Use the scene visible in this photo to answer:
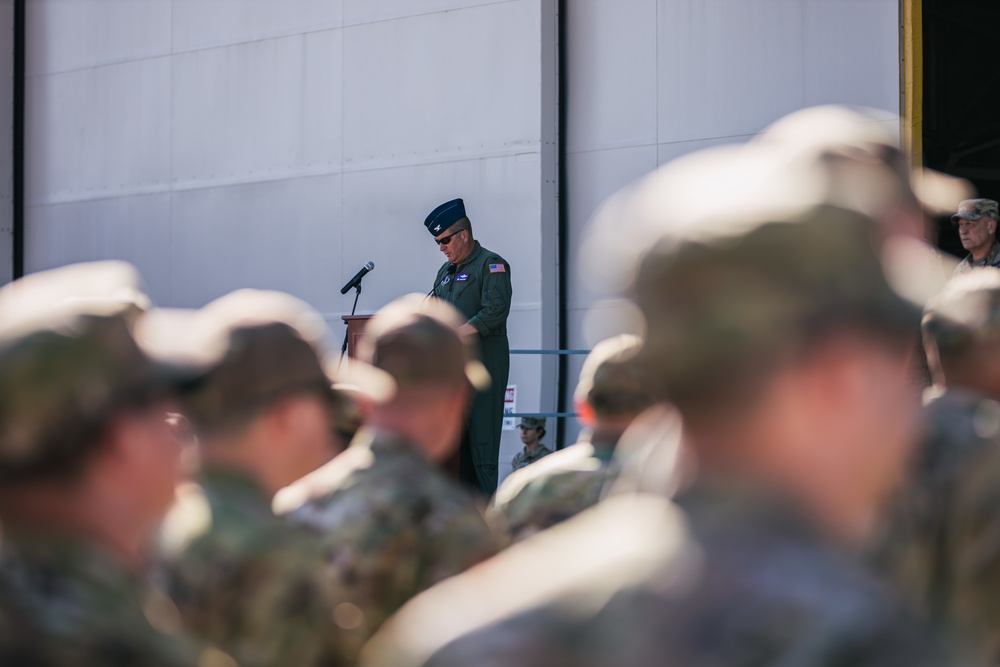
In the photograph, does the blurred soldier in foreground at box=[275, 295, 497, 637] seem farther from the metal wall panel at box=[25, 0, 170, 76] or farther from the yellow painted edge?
the metal wall panel at box=[25, 0, 170, 76]

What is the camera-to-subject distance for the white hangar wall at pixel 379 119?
9578 millimetres

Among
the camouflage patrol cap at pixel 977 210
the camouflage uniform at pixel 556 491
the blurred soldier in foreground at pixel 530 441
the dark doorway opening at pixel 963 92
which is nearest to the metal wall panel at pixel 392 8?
the blurred soldier in foreground at pixel 530 441

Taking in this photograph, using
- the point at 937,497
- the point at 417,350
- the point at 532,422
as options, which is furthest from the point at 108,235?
the point at 937,497

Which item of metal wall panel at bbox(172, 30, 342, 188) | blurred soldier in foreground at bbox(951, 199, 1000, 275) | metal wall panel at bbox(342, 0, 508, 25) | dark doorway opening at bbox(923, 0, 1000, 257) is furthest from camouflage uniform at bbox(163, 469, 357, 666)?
dark doorway opening at bbox(923, 0, 1000, 257)

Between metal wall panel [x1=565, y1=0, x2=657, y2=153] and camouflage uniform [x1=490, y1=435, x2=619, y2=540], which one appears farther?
metal wall panel [x1=565, y1=0, x2=657, y2=153]

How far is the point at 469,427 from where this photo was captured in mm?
7379

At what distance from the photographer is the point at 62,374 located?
1.29 m

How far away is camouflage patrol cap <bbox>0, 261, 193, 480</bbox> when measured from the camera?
1272 millimetres

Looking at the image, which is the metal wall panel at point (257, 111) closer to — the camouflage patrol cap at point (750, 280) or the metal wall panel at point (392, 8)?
the metal wall panel at point (392, 8)

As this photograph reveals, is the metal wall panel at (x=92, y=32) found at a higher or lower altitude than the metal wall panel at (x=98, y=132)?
higher

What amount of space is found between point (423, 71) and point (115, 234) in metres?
3.51

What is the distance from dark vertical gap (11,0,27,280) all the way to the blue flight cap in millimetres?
6300

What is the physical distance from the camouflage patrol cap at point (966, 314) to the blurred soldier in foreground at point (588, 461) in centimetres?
58

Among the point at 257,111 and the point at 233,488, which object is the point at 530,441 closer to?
the point at 257,111
